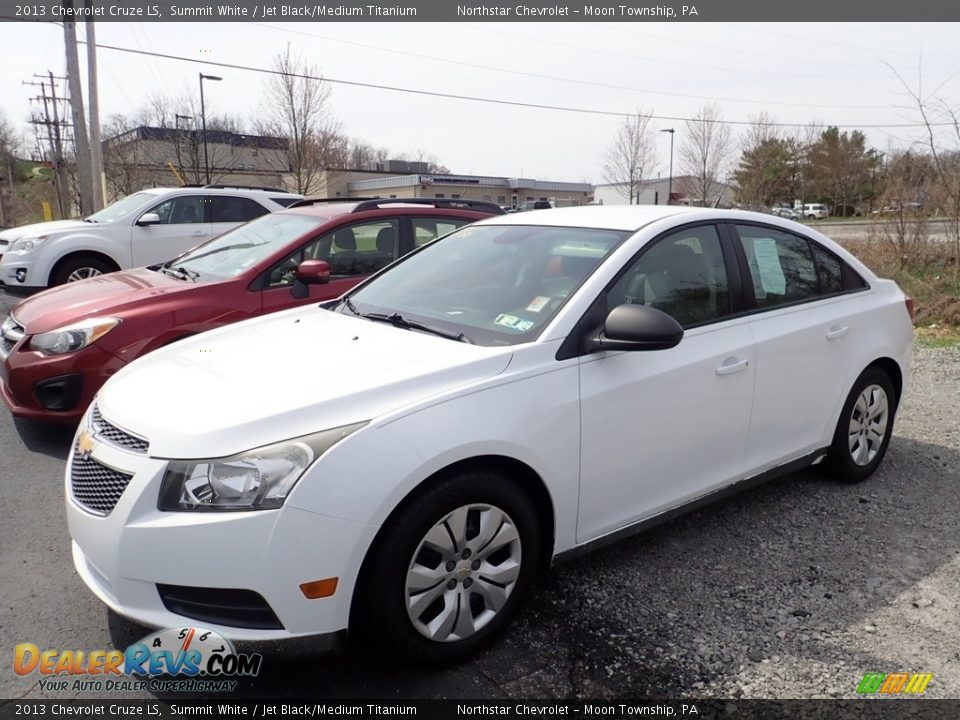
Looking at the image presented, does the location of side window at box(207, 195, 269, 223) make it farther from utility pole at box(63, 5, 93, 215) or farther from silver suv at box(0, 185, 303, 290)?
utility pole at box(63, 5, 93, 215)

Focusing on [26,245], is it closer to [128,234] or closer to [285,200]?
[128,234]

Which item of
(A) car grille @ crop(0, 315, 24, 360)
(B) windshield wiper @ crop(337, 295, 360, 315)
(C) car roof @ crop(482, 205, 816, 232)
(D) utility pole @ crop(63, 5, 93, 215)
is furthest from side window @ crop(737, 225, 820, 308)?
(D) utility pole @ crop(63, 5, 93, 215)

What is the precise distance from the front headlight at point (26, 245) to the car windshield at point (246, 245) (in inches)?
176

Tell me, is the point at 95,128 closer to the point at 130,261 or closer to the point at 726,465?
the point at 130,261

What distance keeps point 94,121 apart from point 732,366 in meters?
18.9

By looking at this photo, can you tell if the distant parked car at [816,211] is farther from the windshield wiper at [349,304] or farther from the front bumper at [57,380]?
the front bumper at [57,380]

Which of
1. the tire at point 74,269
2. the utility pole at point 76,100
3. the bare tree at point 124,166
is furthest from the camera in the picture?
the bare tree at point 124,166

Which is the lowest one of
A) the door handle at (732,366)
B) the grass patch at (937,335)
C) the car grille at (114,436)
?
the grass patch at (937,335)

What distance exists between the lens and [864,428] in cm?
437

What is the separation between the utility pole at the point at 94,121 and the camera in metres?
17.8

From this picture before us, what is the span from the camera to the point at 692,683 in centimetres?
260

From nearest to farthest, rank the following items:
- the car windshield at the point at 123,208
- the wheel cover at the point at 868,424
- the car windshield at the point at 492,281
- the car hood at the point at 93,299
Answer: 1. the car windshield at the point at 492,281
2. the wheel cover at the point at 868,424
3. the car hood at the point at 93,299
4. the car windshield at the point at 123,208

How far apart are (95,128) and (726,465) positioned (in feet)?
62.6

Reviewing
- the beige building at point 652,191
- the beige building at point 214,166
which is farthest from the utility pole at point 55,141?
the beige building at point 652,191
